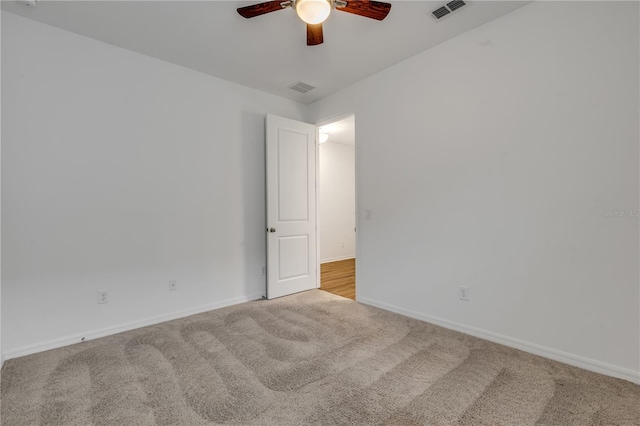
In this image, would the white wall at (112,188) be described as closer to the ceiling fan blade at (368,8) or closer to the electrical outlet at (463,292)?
the ceiling fan blade at (368,8)

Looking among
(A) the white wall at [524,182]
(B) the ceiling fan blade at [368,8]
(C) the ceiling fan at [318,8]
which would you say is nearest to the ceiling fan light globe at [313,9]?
(C) the ceiling fan at [318,8]

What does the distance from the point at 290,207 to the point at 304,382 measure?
2270mm

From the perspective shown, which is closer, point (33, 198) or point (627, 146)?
point (627, 146)

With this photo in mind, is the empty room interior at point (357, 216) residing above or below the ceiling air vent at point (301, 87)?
below

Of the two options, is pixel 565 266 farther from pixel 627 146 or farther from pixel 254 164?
pixel 254 164

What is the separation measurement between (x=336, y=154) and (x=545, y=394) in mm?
5335

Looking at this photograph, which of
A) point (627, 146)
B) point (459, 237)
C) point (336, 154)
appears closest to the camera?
point (627, 146)

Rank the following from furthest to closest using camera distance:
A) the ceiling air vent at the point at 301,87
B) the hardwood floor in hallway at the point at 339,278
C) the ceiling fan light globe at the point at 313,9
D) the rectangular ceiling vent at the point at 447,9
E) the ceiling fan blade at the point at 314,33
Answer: the hardwood floor in hallway at the point at 339,278 → the ceiling air vent at the point at 301,87 → the rectangular ceiling vent at the point at 447,9 → the ceiling fan blade at the point at 314,33 → the ceiling fan light globe at the point at 313,9

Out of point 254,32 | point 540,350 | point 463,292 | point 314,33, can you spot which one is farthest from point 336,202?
point 540,350

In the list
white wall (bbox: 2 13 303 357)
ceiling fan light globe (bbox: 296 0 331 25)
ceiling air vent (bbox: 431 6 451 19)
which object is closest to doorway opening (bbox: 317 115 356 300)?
white wall (bbox: 2 13 303 357)

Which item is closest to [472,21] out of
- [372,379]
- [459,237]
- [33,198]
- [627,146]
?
[627,146]

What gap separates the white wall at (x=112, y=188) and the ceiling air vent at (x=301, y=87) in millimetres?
561

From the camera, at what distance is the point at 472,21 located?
7.84ft

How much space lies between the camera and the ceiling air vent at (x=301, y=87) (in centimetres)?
351
